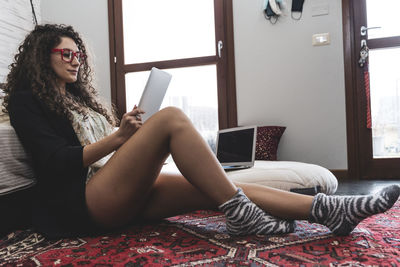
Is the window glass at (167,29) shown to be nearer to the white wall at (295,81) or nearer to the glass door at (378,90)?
the white wall at (295,81)

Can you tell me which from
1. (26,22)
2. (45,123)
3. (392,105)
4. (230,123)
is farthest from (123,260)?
(26,22)

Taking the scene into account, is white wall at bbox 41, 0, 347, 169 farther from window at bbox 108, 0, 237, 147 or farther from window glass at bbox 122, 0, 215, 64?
window glass at bbox 122, 0, 215, 64

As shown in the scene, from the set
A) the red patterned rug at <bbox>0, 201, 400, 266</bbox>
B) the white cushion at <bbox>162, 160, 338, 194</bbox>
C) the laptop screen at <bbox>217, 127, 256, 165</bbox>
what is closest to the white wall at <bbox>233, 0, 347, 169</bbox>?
the laptop screen at <bbox>217, 127, 256, 165</bbox>

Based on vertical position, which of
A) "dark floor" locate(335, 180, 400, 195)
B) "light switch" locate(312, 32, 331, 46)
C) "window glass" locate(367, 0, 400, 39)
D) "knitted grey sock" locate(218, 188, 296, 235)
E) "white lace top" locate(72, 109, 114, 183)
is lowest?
"dark floor" locate(335, 180, 400, 195)

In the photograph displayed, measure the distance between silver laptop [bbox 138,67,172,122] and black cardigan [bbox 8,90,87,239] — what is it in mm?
231

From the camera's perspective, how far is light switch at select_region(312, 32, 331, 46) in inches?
106

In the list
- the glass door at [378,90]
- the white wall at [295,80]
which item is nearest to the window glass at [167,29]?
the white wall at [295,80]

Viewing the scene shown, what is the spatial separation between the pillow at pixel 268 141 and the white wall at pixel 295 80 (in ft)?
0.46

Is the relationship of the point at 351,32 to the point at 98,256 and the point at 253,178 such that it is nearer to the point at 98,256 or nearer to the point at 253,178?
the point at 253,178

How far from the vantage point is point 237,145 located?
184cm

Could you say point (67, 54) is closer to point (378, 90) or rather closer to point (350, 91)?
point (350, 91)

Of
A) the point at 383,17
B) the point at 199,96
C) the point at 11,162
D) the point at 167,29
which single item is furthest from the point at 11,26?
the point at 383,17

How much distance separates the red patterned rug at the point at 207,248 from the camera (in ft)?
2.79

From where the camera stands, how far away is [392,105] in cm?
268
